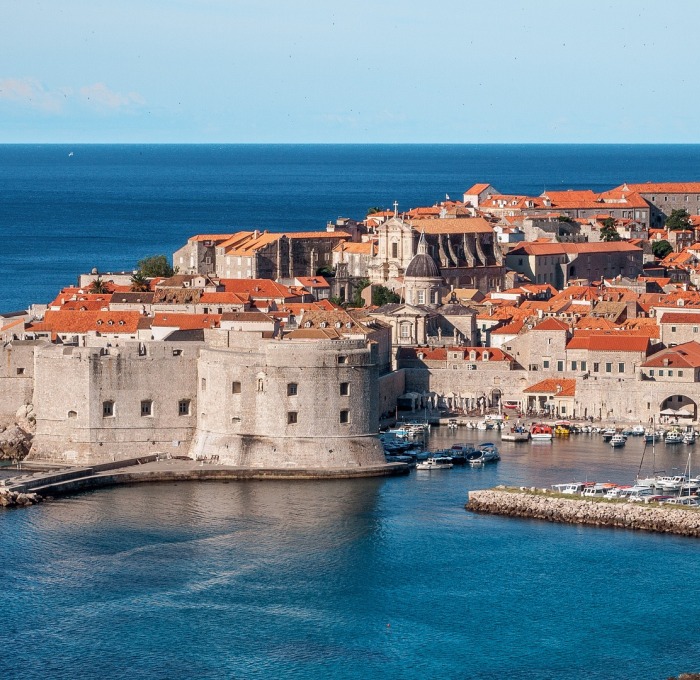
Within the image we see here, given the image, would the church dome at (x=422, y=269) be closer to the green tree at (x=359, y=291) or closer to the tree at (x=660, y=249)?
the green tree at (x=359, y=291)

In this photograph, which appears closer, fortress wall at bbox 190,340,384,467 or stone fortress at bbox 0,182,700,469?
fortress wall at bbox 190,340,384,467

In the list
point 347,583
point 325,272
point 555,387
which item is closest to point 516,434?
point 555,387

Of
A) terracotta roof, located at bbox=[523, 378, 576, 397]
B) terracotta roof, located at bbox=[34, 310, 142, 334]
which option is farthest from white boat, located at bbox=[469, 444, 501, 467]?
terracotta roof, located at bbox=[34, 310, 142, 334]

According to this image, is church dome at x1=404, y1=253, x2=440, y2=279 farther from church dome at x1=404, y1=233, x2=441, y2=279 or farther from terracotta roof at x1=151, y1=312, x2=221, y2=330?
terracotta roof at x1=151, y1=312, x2=221, y2=330

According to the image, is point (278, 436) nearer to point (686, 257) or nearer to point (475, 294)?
point (475, 294)

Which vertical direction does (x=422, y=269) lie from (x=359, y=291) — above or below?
above

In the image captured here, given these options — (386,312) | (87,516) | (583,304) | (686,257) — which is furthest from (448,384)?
(686,257)

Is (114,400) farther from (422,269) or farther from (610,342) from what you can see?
(422,269)
